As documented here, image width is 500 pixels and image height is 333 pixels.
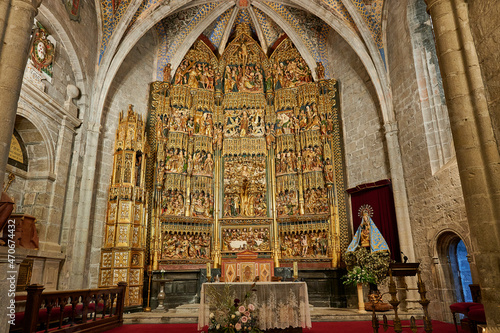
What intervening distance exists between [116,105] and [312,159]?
755 cm

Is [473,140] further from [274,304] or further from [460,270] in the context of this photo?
[460,270]

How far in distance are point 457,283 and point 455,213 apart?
191 cm

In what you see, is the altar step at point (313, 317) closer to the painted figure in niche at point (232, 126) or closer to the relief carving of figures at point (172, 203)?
the relief carving of figures at point (172, 203)

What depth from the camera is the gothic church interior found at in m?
10.2

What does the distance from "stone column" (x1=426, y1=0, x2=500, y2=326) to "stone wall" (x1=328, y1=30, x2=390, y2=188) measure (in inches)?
311

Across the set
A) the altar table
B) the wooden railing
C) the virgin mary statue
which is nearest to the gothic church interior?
the virgin mary statue

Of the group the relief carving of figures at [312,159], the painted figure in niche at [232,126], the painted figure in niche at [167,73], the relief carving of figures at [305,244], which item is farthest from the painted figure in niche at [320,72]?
the relief carving of figures at [305,244]

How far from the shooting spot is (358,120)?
13859 mm

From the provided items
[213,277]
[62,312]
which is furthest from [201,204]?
[62,312]

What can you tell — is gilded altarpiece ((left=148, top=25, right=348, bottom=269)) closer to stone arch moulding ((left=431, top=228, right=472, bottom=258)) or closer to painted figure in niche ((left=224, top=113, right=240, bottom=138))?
painted figure in niche ((left=224, top=113, right=240, bottom=138))

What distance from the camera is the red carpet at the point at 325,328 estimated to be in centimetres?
803

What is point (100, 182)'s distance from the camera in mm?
12375

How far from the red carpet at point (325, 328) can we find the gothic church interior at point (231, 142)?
129 cm

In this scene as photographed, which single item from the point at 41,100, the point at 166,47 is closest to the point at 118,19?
the point at 166,47
